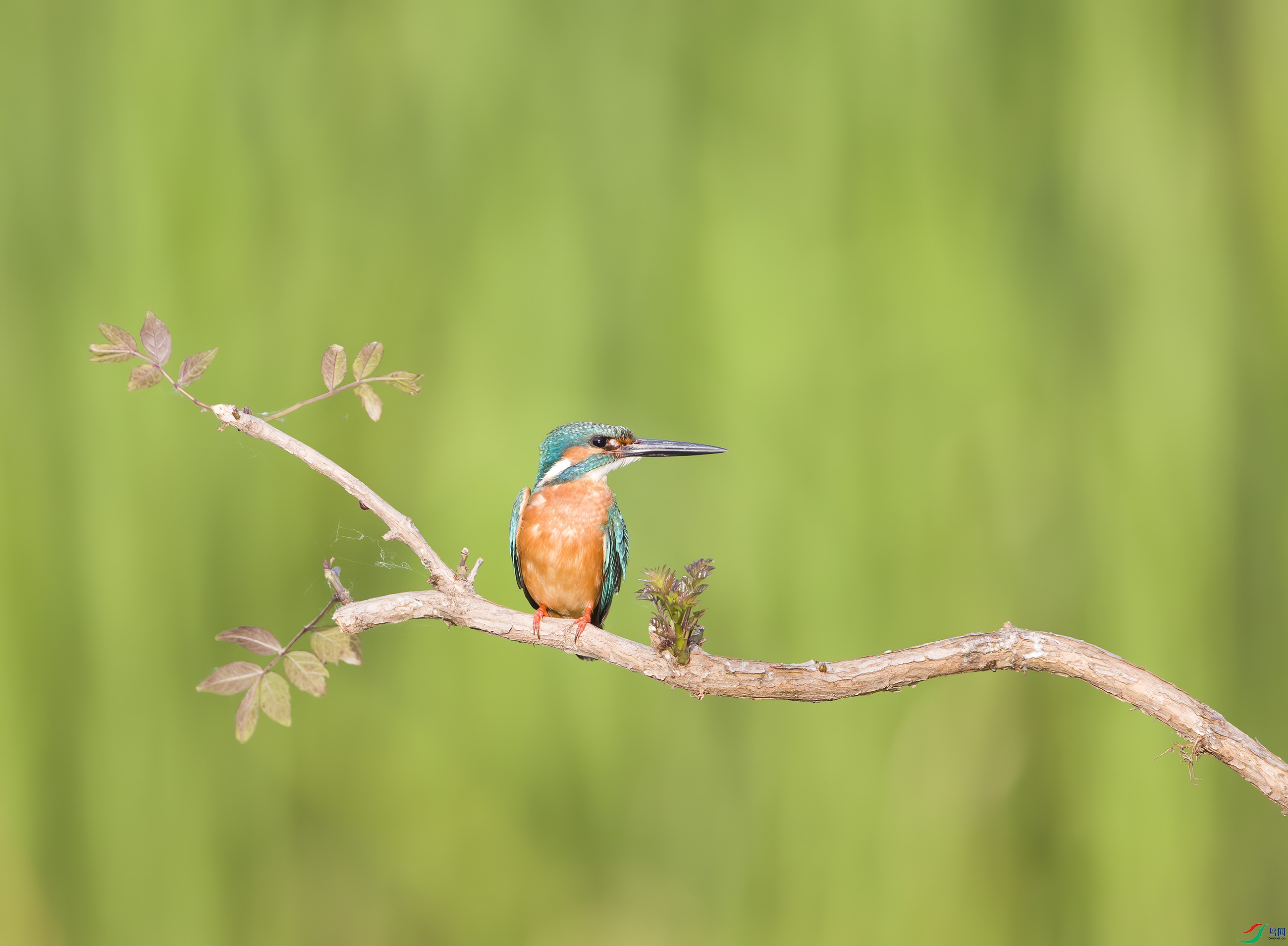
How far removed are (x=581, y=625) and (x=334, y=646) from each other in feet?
0.66

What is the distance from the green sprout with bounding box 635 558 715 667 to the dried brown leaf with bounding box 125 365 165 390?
0.35 m

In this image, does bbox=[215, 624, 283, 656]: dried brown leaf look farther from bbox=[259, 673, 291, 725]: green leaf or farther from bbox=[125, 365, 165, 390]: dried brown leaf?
bbox=[125, 365, 165, 390]: dried brown leaf

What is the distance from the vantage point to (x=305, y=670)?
24.0 inches

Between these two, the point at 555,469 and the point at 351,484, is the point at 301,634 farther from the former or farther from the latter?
the point at 555,469

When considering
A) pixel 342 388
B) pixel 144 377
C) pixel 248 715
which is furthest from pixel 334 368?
pixel 248 715

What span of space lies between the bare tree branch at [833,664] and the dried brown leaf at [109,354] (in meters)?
0.08

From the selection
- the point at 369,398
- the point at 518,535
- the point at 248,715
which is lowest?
the point at 248,715

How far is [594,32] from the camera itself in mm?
1755

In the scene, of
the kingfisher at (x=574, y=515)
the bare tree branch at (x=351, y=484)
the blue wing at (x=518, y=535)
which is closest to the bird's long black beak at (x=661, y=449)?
the kingfisher at (x=574, y=515)

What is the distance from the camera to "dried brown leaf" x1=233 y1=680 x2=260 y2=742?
572 mm

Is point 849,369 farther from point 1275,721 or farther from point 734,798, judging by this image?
point 1275,721

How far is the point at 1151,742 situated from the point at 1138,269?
85 cm

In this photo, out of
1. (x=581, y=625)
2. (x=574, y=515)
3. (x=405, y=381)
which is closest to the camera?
(x=405, y=381)

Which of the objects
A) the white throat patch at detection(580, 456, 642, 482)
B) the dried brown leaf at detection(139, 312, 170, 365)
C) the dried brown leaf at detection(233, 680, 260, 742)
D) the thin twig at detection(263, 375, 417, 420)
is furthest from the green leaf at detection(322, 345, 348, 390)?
the white throat patch at detection(580, 456, 642, 482)
